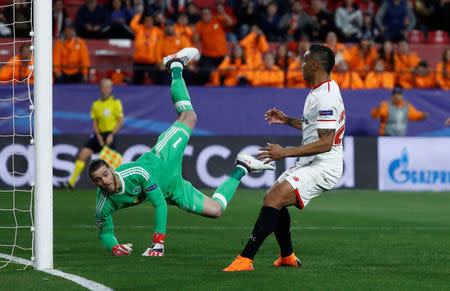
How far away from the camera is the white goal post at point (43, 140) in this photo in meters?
7.01

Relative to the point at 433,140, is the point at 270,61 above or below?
above

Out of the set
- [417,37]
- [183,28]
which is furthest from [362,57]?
[183,28]

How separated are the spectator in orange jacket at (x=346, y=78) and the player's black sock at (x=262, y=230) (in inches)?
464

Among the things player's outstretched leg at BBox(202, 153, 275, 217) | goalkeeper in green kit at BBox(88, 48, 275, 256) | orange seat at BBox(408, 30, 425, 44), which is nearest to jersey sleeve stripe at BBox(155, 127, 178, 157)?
goalkeeper in green kit at BBox(88, 48, 275, 256)

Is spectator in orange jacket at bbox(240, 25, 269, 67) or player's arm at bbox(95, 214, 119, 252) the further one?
spectator in orange jacket at bbox(240, 25, 269, 67)

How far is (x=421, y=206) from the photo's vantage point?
48.4ft

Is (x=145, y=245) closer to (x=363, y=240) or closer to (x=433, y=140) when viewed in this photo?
(x=363, y=240)

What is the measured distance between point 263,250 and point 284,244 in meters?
1.42

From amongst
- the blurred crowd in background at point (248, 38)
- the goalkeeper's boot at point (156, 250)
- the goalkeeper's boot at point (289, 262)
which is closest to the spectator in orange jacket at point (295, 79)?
the blurred crowd in background at point (248, 38)

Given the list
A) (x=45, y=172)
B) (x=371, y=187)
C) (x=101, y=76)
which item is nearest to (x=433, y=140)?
(x=371, y=187)

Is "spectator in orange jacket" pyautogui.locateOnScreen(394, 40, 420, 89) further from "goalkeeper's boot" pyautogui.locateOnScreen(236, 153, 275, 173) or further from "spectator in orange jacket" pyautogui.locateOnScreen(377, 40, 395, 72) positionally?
"goalkeeper's boot" pyautogui.locateOnScreen(236, 153, 275, 173)

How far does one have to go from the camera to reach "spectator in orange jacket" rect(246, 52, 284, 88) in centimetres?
1855

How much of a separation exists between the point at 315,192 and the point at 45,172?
7.30 feet

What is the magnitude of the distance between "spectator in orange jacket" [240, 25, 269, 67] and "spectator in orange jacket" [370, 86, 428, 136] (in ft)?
9.30
